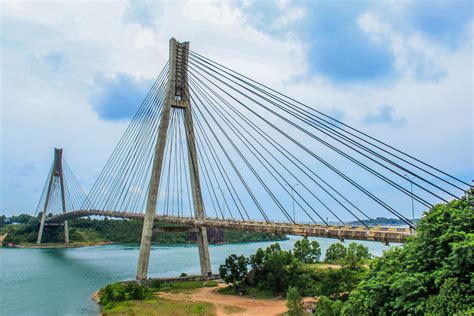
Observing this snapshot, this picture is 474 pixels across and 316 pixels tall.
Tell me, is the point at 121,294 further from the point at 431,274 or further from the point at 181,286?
the point at 431,274

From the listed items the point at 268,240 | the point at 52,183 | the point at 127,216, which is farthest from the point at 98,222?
the point at 127,216

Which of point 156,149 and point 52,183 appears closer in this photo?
point 156,149

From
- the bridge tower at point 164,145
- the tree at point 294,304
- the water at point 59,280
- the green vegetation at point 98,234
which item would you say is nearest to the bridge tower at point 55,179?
the green vegetation at point 98,234

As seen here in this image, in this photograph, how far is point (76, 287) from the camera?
36.2 meters

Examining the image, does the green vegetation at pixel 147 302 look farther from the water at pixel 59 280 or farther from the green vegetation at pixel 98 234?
the green vegetation at pixel 98 234

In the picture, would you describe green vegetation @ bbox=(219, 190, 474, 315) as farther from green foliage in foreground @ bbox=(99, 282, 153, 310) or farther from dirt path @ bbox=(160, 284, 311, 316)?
green foliage in foreground @ bbox=(99, 282, 153, 310)

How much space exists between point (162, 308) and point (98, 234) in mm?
79484

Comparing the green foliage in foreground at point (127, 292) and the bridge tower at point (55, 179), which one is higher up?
the bridge tower at point (55, 179)

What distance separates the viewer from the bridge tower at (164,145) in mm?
33500

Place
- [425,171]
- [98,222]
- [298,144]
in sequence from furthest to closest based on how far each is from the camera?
[98,222] → [298,144] → [425,171]

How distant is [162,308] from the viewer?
25.5m

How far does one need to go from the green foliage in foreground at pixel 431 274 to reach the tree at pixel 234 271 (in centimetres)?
1975

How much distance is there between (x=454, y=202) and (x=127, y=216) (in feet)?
125

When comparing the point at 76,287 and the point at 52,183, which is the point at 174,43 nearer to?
the point at 76,287
